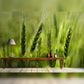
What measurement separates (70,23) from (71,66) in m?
1.95

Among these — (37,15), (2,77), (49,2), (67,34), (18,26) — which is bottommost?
(2,77)

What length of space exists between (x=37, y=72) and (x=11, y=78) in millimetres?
1052

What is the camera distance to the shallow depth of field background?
19.9 ft

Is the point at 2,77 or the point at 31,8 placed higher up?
the point at 31,8

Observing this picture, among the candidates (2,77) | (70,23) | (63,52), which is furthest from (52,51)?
(2,77)

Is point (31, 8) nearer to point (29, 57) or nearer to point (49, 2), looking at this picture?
point (49, 2)

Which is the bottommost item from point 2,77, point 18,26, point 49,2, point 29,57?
point 2,77

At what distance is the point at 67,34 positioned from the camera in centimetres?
618

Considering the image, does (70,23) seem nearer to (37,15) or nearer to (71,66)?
(37,15)

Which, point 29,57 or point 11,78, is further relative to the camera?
point 29,57

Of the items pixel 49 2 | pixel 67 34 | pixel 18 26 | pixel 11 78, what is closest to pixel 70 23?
pixel 67 34

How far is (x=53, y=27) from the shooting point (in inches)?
243

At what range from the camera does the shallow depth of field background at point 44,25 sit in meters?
6.06

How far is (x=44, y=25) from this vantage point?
6.13 m
